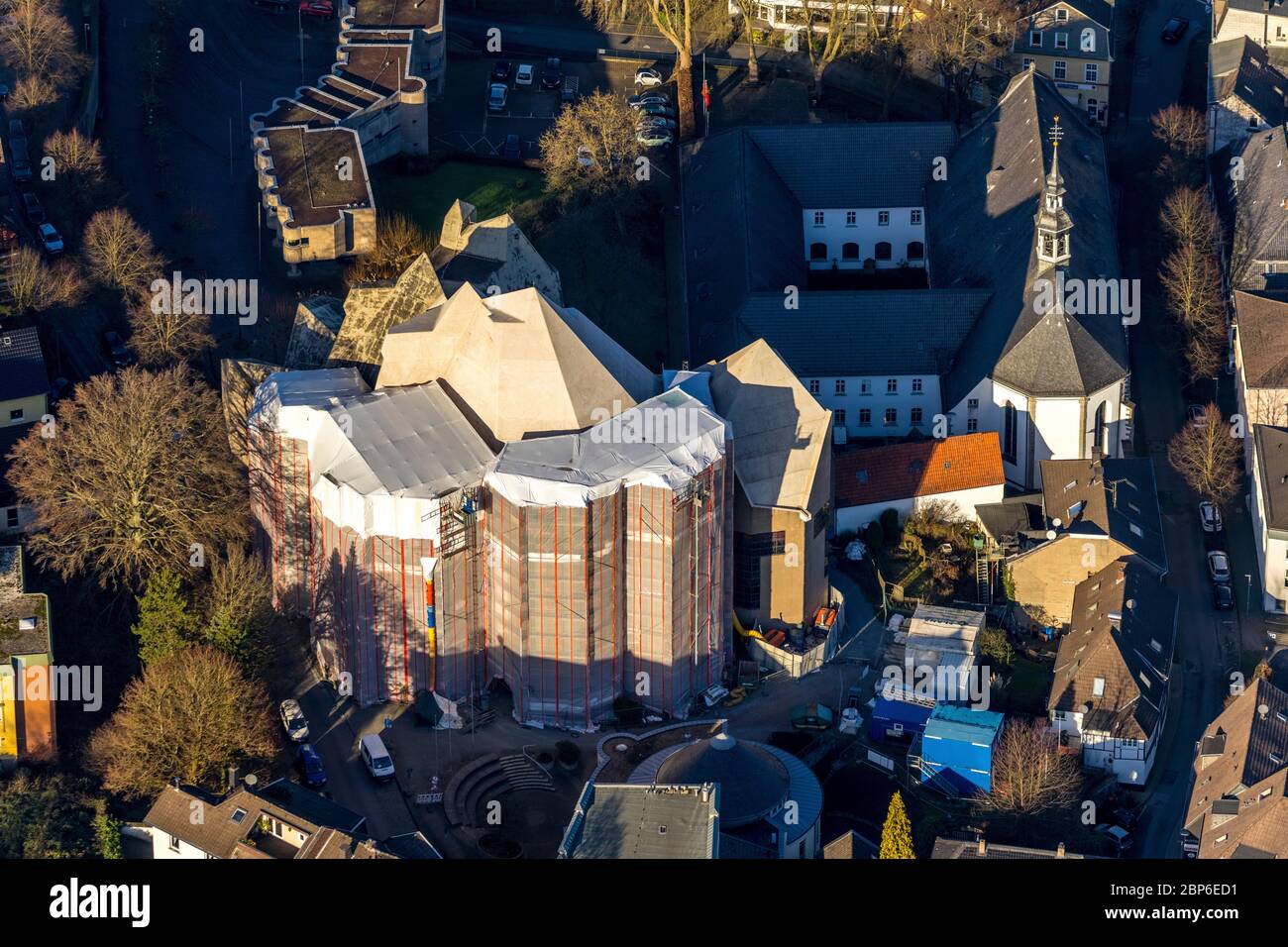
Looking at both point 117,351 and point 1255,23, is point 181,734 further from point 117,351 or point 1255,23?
point 1255,23

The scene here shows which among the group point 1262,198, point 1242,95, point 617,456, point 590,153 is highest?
point 1242,95

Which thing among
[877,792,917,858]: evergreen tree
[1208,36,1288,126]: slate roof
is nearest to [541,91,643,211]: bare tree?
[1208,36,1288,126]: slate roof

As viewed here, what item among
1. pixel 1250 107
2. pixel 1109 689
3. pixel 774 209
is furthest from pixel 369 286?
pixel 1250 107

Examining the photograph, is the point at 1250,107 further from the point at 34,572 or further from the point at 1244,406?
the point at 34,572

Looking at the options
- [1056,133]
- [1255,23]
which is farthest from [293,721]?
[1255,23]

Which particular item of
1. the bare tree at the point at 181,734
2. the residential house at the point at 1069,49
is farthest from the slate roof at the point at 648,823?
the residential house at the point at 1069,49
